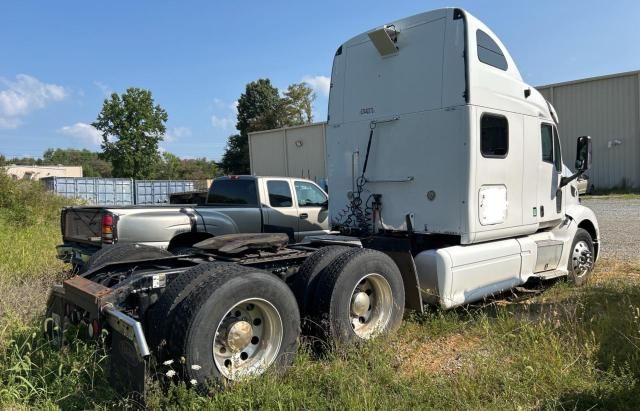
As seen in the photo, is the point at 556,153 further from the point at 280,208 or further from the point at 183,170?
the point at 183,170

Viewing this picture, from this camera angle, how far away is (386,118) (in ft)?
20.7

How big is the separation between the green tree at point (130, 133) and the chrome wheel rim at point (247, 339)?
61536mm

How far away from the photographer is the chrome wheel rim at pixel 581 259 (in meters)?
7.56

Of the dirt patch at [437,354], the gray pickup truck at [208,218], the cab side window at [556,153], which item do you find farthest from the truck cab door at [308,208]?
the dirt patch at [437,354]

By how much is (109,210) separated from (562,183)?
6521mm

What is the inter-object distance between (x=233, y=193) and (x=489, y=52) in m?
4.93

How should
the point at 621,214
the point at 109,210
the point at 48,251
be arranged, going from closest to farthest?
the point at 109,210
the point at 48,251
the point at 621,214

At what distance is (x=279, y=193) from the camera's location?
8883 millimetres

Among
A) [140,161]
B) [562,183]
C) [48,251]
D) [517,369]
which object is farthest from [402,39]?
[140,161]

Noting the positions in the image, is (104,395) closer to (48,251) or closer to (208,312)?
(208,312)

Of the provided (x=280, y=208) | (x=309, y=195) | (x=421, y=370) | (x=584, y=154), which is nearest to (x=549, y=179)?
(x=584, y=154)

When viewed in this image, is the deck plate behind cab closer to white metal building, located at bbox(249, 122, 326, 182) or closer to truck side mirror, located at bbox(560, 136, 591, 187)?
truck side mirror, located at bbox(560, 136, 591, 187)

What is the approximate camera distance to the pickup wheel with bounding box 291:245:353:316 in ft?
15.0

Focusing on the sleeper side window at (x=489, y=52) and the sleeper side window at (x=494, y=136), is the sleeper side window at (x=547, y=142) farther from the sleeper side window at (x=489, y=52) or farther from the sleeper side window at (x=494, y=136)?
the sleeper side window at (x=489, y=52)
